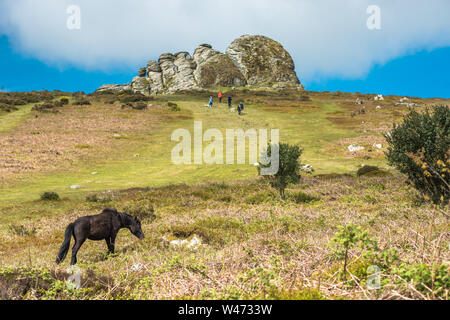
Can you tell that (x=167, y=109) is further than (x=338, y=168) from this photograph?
Yes

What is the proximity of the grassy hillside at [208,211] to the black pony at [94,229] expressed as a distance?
0.39 m

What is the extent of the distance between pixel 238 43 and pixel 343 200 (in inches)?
4670

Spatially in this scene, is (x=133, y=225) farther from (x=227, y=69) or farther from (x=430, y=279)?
(x=227, y=69)

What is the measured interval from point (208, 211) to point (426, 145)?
413 inches

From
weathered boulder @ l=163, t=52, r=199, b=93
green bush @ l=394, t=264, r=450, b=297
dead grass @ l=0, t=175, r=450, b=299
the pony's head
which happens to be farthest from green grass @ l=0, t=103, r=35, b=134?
weathered boulder @ l=163, t=52, r=199, b=93

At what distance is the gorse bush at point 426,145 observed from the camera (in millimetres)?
13680

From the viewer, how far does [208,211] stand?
15.9m

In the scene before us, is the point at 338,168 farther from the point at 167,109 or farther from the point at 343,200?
the point at 167,109

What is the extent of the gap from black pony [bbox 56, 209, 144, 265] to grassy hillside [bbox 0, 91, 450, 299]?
389 millimetres

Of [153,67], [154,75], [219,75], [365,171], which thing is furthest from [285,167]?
[153,67]

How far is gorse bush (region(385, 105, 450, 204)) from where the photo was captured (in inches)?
539
